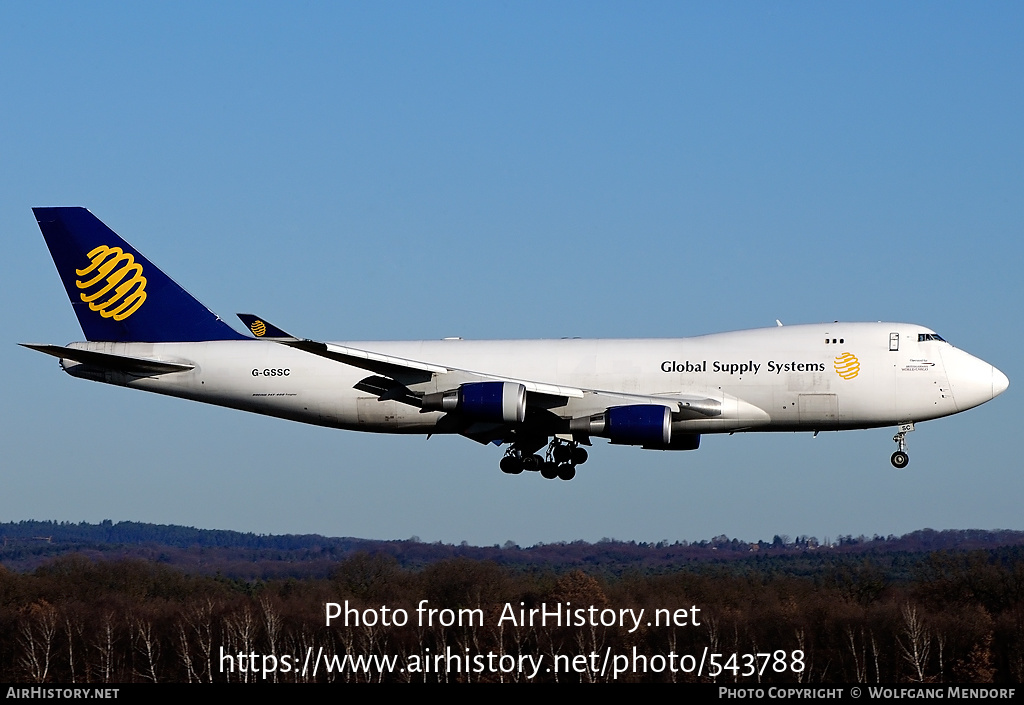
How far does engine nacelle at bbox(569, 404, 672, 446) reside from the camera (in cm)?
4491

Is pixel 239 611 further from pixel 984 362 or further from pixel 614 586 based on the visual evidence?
pixel 984 362

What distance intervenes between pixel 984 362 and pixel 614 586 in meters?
16.2

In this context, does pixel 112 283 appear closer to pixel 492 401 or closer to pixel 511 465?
pixel 511 465

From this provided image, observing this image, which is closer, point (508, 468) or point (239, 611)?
point (508, 468)

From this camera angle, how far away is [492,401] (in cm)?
4509

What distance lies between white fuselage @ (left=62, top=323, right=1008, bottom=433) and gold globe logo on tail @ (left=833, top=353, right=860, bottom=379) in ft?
0.10

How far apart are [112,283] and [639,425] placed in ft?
68.1

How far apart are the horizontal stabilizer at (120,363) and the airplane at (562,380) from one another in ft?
0.21

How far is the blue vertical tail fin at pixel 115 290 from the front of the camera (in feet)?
172

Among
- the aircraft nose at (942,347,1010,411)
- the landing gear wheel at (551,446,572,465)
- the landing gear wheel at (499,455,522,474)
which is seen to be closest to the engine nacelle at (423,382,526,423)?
the landing gear wheel at (551,446,572,465)

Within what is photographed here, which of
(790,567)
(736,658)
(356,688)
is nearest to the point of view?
(356,688)

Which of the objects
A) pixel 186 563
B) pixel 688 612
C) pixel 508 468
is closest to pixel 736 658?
pixel 688 612

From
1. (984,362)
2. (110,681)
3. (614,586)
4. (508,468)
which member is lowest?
(110,681)

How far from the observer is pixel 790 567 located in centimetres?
6166
